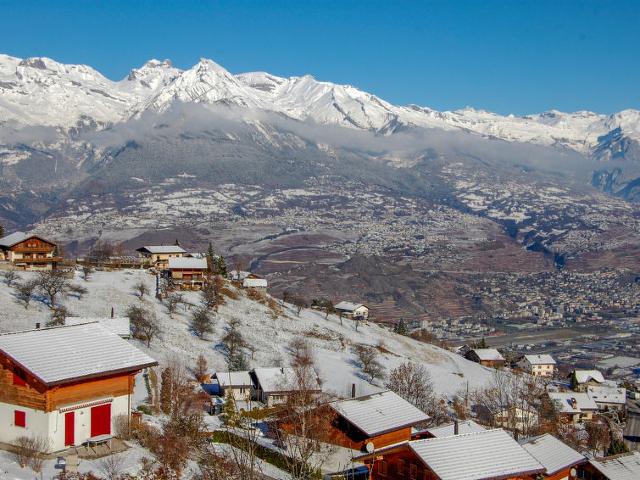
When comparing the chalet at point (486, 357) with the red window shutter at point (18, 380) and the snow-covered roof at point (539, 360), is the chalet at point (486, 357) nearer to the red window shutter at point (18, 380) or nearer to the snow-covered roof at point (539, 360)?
the snow-covered roof at point (539, 360)

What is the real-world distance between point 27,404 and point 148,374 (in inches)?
674

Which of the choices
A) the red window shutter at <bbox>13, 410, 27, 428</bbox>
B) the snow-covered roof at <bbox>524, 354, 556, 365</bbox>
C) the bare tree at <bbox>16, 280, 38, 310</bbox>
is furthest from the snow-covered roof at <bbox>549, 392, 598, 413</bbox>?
the red window shutter at <bbox>13, 410, 27, 428</bbox>

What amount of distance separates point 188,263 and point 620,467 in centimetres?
5070

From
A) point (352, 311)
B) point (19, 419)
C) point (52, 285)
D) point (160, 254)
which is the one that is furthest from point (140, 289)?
point (19, 419)

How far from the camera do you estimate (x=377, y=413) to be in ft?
106

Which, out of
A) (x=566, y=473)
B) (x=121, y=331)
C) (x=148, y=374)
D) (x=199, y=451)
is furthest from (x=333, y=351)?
(x=199, y=451)

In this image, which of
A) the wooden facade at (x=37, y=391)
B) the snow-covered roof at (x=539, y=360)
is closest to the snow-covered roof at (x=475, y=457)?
the wooden facade at (x=37, y=391)

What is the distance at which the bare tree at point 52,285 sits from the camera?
182ft

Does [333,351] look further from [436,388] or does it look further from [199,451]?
[199,451]

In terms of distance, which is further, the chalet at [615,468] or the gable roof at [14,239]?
the gable roof at [14,239]

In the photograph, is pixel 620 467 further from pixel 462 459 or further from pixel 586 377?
pixel 586 377

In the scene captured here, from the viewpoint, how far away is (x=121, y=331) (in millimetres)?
48156

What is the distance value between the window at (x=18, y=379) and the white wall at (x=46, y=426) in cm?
80

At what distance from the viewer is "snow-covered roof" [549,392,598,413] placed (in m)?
67.1
